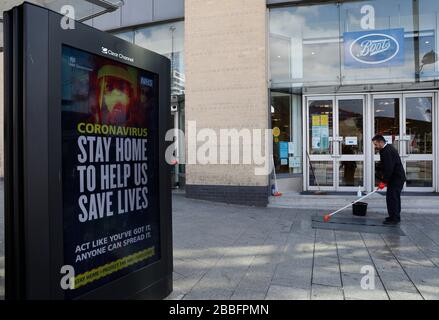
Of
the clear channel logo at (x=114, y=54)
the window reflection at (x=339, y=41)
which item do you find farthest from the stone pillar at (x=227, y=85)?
the clear channel logo at (x=114, y=54)

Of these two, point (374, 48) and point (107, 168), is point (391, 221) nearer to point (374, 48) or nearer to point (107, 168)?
point (374, 48)

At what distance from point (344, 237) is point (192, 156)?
185 inches

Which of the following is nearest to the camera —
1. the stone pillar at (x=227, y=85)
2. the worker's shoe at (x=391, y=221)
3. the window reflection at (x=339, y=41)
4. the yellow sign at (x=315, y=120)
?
the worker's shoe at (x=391, y=221)

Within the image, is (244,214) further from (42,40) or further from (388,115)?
(42,40)

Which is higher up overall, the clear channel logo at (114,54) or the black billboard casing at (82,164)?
the clear channel logo at (114,54)

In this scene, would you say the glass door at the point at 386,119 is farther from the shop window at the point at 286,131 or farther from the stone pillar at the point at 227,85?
the stone pillar at the point at 227,85

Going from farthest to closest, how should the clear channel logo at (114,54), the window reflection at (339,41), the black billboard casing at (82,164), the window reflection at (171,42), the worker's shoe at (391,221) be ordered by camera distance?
1. the window reflection at (171,42)
2. the window reflection at (339,41)
3. the worker's shoe at (391,221)
4. the clear channel logo at (114,54)
5. the black billboard casing at (82,164)

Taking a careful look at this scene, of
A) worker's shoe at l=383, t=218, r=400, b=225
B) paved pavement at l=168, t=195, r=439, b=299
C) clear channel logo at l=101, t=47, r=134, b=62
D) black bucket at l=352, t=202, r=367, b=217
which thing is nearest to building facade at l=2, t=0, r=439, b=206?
black bucket at l=352, t=202, r=367, b=217

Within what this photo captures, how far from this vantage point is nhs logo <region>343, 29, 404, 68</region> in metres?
9.05

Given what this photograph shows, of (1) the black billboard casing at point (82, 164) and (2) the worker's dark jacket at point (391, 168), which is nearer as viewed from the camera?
(1) the black billboard casing at point (82, 164)

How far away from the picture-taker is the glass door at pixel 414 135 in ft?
32.1

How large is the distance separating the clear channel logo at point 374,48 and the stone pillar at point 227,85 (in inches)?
88.7

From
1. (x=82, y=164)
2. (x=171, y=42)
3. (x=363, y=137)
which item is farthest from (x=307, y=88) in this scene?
(x=82, y=164)
